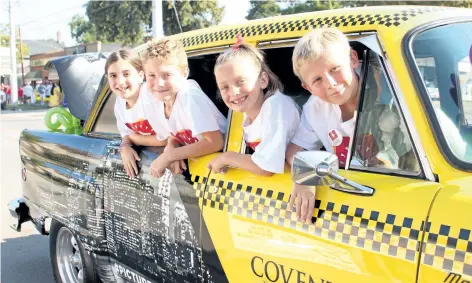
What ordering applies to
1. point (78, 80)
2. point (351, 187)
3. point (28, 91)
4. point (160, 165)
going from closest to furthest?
1. point (351, 187)
2. point (160, 165)
3. point (78, 80)
4. point (28, 91)

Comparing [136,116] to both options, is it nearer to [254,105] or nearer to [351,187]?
[254,105]

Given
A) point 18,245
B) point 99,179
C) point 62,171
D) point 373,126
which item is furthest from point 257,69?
point 18,245

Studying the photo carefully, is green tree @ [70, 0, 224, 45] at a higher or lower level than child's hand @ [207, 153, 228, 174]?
higher

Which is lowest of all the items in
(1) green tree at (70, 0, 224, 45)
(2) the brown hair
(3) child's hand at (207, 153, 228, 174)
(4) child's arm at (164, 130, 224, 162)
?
(3) child's hand at (207, 153, 228, 174)

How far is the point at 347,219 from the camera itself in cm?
200

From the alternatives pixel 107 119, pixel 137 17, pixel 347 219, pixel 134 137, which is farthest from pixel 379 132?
pixel 137 17

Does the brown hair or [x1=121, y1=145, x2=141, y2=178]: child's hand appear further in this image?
the brown hair

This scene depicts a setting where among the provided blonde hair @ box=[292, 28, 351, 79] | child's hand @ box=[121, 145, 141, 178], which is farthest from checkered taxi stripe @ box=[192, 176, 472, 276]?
child's hand @ box=[121, 145, 141, 178]

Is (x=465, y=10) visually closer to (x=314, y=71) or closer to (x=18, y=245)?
(x=314, y=71)

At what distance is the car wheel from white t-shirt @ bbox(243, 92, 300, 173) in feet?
6.68

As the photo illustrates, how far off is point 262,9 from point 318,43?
Answer: 61.8 meters

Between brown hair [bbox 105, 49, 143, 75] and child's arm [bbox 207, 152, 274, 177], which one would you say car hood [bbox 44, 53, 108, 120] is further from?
child's arm [bbox 207, 152, 274, 177]

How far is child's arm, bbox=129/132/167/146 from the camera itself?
3.14 m

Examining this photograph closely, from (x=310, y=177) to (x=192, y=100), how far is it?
3.61ft
